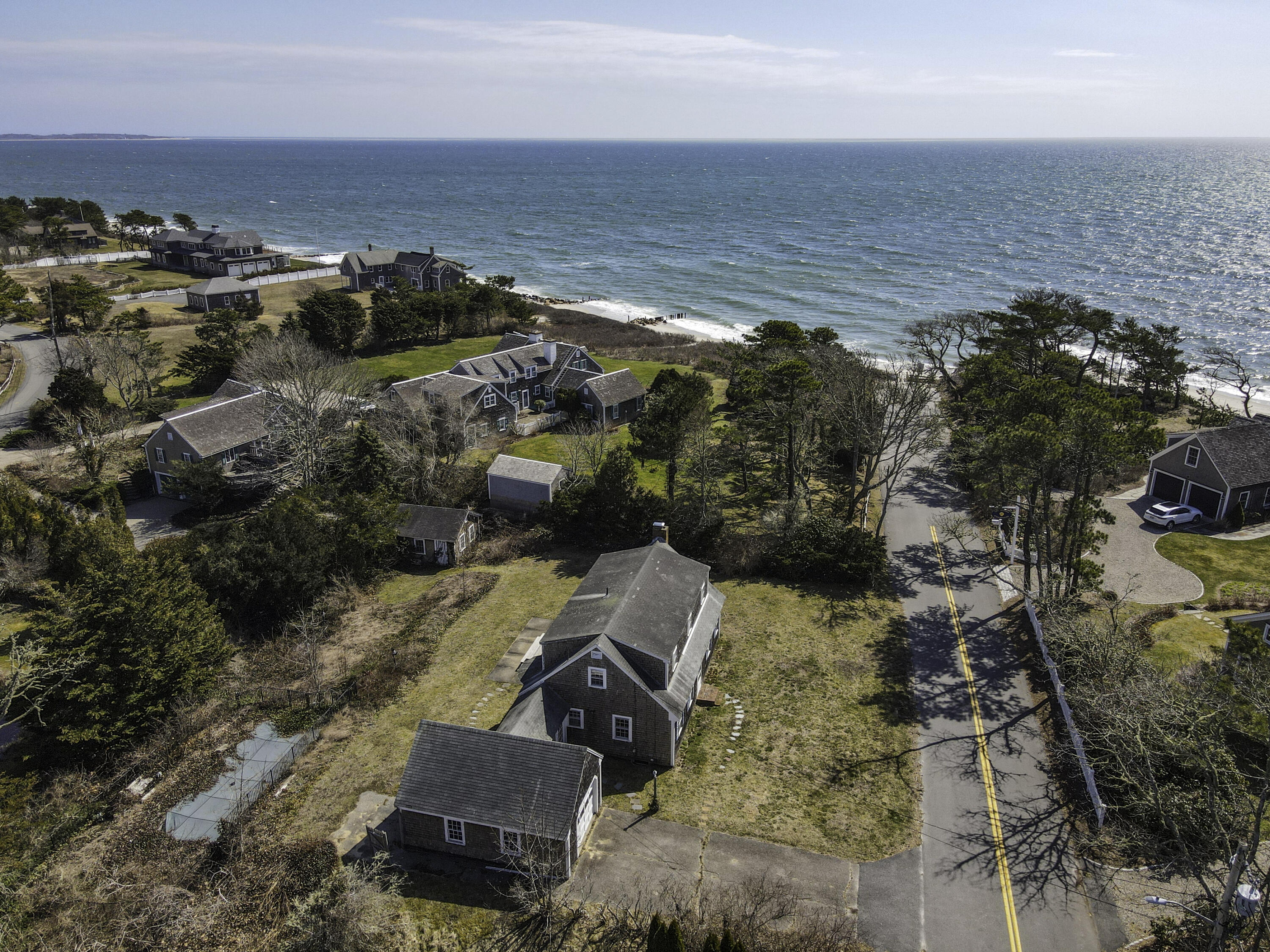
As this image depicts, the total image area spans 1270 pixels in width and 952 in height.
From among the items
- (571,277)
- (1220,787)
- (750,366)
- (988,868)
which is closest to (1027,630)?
(1220,787)

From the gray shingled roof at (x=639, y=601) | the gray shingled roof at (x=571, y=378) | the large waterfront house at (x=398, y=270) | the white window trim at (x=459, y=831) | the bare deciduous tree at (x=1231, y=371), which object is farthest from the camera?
the large waterfront house at (x=398, y=270)

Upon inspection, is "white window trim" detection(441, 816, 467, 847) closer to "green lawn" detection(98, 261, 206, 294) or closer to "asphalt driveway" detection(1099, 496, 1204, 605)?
"asphalt driveway" detection(1099, 496, 1204, 605)

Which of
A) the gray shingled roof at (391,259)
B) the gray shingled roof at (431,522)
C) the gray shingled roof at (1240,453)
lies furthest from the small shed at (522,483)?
the gray shingled roof at (391,259)

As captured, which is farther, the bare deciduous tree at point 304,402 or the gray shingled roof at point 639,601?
the bare deciduous tree at point 304,402

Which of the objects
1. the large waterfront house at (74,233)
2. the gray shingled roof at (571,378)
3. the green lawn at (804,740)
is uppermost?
the large waterfront house at (74,233)

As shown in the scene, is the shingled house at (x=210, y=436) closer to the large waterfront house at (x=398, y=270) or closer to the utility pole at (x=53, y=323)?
the utility pole at (x=53, y=323)

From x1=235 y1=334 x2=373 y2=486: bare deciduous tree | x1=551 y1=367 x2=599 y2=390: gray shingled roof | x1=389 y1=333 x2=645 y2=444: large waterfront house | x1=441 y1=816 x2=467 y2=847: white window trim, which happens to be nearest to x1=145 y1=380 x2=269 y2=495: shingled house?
x1=235 y1=334 x2=373 y2=486: bare deciduous tree

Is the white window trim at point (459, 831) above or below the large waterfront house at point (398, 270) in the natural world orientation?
below

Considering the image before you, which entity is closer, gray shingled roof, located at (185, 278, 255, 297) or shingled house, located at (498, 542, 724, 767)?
shingled house, located at (498, 542, 724, 767)
